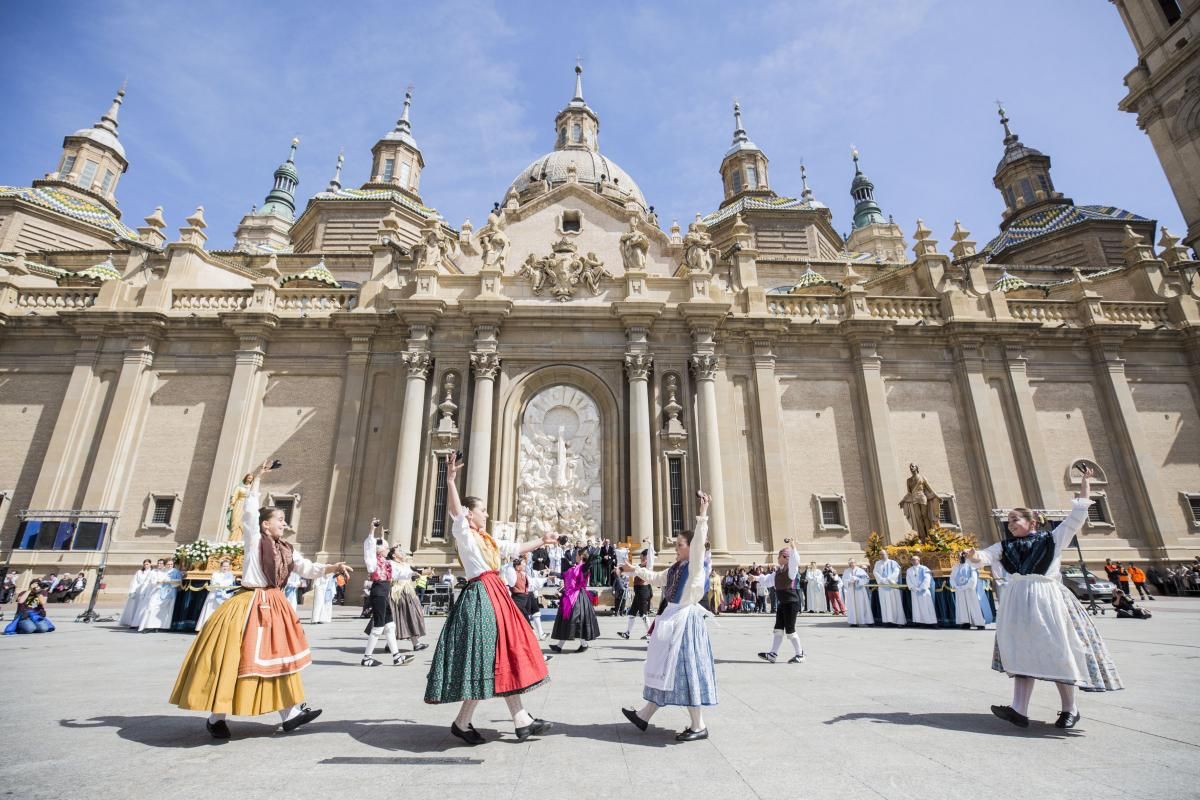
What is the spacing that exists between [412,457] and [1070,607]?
62.2 ft

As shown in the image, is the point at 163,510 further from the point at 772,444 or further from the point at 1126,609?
the point at 1126,609

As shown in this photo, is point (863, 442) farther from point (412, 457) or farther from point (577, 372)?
point (412, 457)

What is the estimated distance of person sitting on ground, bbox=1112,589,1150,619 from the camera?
14430 mm

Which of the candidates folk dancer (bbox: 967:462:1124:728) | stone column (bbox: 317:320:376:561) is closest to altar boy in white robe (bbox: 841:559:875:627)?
folk dancer (bbox: 967:462:1124:728)

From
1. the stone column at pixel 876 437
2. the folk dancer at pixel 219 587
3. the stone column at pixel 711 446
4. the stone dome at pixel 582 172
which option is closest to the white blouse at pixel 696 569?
the folk dancer at pixel 219 587

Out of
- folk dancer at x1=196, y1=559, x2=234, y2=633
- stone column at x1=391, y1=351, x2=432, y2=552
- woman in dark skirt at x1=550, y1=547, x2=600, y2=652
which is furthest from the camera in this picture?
stone column at x1=391, y1=351, x2=432, y2=552

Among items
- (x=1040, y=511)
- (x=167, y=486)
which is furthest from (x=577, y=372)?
(x=1040, y=511)

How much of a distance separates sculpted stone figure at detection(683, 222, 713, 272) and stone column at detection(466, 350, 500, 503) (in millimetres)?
9134

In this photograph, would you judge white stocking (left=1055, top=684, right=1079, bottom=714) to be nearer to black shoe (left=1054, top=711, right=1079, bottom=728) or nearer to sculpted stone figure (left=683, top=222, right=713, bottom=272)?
black shoe (left=1054, top=711, right=1079, bottom=728)

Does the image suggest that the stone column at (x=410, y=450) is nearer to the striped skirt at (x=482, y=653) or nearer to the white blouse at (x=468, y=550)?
the white blouse at (x=468, y=550)

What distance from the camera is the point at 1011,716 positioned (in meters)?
5.00

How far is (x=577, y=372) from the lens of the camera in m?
22.9

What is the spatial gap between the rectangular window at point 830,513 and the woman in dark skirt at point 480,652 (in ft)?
63.2

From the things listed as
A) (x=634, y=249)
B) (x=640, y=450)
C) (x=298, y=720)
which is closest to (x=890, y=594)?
(x=640, y=450)
